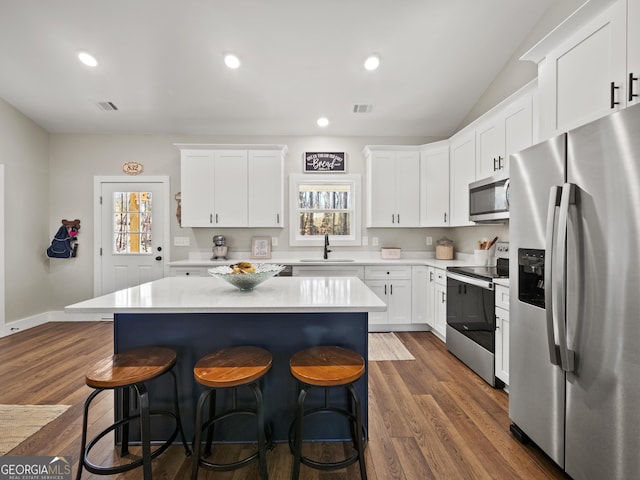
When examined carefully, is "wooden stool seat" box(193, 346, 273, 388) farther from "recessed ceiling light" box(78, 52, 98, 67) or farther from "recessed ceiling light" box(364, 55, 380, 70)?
"recessed ceiling light" box(78, 52, 98, 67)

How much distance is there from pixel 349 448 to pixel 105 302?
1.57 meters

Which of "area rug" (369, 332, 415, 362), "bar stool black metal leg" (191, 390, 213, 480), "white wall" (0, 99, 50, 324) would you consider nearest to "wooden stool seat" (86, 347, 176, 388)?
Answer: "bar stool black metal leg" (191, 390, 213, 480)

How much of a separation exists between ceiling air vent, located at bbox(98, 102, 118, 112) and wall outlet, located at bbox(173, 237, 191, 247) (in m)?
1.85

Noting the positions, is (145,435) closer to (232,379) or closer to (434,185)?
(232,379)

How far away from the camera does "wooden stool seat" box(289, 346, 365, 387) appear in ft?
4.51

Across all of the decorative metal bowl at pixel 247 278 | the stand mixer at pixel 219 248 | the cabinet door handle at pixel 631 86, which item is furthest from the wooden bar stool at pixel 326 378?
the stand mixer at pixel 219 248

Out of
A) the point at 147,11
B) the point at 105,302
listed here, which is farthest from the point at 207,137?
the point at 105,302

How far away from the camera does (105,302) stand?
1.55 m

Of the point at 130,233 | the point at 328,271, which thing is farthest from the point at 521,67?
the point at 130,233

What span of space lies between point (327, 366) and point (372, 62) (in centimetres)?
313

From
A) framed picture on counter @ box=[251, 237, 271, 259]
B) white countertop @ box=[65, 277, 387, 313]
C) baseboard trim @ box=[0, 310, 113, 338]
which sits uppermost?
framed picture on counter @ box=[251, 237, 271, 259]

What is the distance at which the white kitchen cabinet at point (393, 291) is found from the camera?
390 cm

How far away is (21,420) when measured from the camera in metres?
2.05

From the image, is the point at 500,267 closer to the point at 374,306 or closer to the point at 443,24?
the point at 374,306
